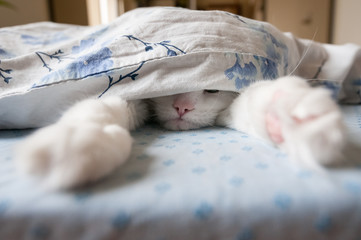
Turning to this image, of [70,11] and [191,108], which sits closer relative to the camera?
[191,108]

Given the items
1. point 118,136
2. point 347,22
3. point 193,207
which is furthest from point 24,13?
point 347,22

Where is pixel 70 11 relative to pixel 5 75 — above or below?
above

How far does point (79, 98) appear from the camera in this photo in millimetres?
526

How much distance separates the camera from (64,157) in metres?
0.25

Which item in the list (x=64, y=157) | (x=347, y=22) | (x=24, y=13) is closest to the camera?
(x=64, y=157)

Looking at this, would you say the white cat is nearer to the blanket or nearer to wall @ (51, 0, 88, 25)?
the blanket

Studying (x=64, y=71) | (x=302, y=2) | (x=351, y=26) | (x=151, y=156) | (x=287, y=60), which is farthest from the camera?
→ (x=302, y=2)

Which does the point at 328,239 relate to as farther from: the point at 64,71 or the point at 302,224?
the point at 64,71

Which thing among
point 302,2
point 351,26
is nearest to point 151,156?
point 351,26

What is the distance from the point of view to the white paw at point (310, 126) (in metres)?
0.28

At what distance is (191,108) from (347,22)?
6.38ft

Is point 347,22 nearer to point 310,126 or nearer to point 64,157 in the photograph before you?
point 310,126

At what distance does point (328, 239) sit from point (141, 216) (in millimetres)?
198

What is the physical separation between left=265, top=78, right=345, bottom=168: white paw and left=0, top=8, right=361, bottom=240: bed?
24 mm
